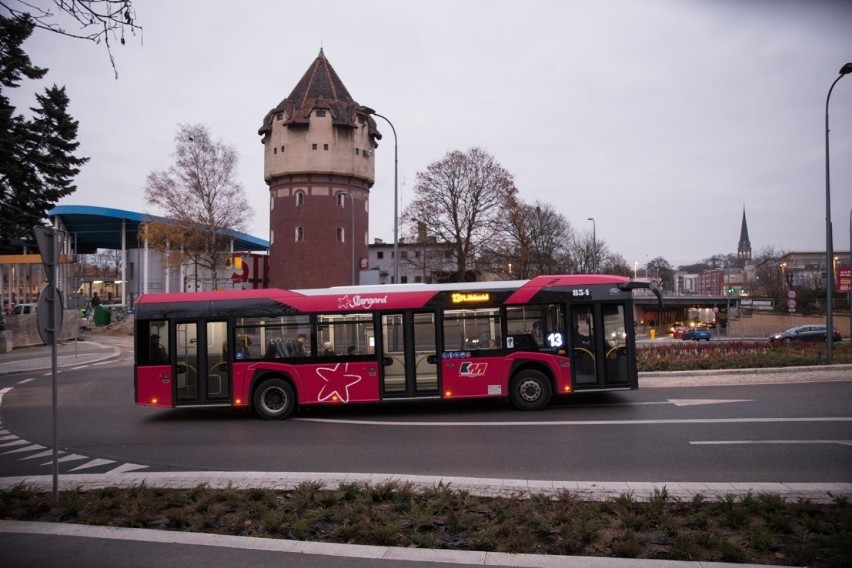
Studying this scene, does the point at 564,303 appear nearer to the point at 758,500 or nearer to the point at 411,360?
the point at 411,360

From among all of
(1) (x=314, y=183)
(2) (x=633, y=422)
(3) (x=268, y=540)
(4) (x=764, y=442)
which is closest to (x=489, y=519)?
(3) (x=268, y=540)

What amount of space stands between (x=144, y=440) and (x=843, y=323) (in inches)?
2040

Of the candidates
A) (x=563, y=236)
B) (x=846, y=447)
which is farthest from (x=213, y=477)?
(x=563, y=236)

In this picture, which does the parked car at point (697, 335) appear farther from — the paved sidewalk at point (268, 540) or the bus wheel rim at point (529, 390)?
the paved sidewalk at point (268, 540)

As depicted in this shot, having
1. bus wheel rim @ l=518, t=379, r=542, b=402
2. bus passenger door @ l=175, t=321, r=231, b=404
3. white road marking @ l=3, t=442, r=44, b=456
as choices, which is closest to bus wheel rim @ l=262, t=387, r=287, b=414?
bus passenger door @ l=175, t=321, r=231, b=404

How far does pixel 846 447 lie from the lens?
9484 millimetres

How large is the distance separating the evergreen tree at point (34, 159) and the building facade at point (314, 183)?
111 feet

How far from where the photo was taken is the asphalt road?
8.85 meters

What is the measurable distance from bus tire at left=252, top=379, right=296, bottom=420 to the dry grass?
19.2 ft

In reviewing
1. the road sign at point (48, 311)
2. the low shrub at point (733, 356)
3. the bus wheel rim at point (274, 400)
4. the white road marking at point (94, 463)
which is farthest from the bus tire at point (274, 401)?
the low shrub at point (733, 356)

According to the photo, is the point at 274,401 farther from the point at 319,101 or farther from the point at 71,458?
the point at 319,101

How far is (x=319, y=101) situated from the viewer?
48031 mm

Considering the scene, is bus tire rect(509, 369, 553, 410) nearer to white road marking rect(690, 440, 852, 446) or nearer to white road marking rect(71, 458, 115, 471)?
white road marking rect(690, 440, 852, 446)

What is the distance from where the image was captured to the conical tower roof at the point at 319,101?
47.9 m
